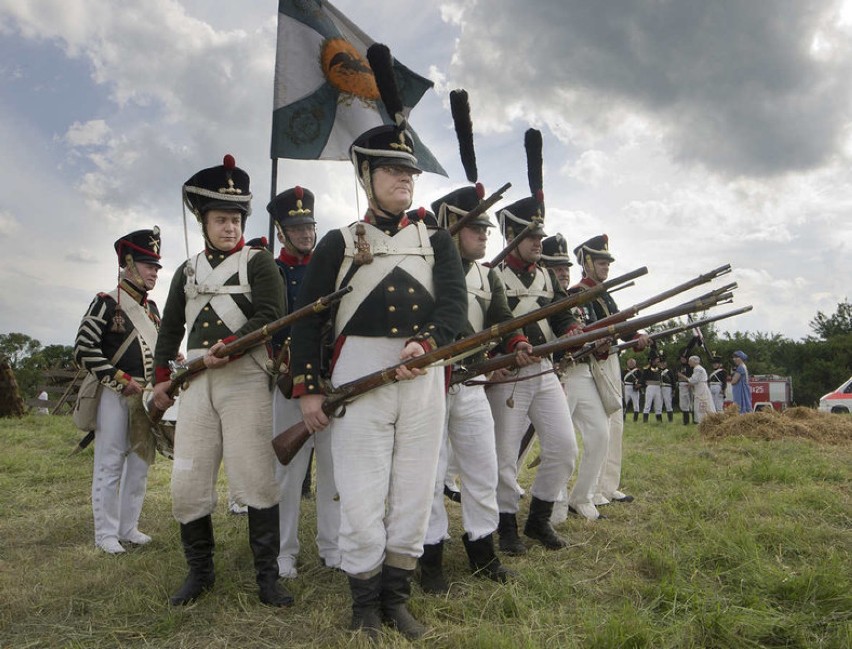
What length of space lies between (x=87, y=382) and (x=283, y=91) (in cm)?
345

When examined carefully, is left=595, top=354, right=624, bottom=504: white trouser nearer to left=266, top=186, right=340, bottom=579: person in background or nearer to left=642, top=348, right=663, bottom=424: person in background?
left=266, top=186, right=340, bottom=579: person in background

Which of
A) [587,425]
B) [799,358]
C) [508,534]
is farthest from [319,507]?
[799,358]

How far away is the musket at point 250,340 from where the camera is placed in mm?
3736

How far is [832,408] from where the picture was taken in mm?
22406

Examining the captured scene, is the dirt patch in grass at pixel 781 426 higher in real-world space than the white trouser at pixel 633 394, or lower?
lower

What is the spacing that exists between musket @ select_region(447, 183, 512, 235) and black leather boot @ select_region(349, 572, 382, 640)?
108 inches

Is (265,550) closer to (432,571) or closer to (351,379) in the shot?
(432,571)

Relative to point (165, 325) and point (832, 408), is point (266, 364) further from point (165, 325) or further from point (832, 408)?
point (832, 408)

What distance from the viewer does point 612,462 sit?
7.85 metres

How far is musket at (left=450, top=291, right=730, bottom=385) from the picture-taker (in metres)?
4.70

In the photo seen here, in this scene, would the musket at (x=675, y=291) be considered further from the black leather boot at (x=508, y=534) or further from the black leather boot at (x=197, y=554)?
the black leather boot at (x=197, y=554)

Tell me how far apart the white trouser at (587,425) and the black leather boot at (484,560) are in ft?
7.36

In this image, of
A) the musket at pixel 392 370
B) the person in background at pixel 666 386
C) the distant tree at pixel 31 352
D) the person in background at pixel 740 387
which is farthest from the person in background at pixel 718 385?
the distant tree at pixel 31 352

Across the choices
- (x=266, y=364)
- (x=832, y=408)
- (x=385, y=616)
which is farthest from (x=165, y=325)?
(x=832, y=408)
